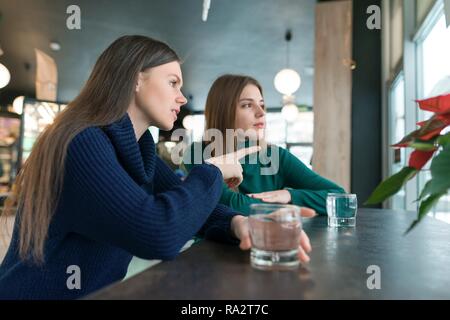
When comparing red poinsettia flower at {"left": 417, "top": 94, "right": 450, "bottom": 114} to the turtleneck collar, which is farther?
the turtleneck collar

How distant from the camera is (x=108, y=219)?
713mm

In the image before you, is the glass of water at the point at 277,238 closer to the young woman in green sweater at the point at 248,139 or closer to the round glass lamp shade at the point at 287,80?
the young woman in green sweater at the point at 248,139

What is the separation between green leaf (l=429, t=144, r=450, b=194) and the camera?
44 cm

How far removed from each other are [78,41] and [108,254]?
5894 millimetres

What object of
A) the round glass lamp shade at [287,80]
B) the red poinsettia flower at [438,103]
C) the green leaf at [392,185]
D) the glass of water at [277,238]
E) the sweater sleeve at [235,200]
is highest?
the round glass lamp shade at [287,80]

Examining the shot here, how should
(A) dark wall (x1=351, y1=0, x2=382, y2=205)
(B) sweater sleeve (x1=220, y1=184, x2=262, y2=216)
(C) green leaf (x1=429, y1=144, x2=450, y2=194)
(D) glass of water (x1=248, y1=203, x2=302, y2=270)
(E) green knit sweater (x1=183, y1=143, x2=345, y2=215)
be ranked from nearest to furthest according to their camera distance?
(C) green leaf (x1=429, y1=144, x2=450, y2=194) < (D) glass of water (x1=248, y1=203, x2=302, y2=270) < (B) sweater sleeve (x1=220, y1=184, x2=262, y2=216) < (E) green knit sweater (x1=183, y1=143, x2=345, y2=215) < (A) dark wall (x1=351, y1=0, x2=382, y2=205)

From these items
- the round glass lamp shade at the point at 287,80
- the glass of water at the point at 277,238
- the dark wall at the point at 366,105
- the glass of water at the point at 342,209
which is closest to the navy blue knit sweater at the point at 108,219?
the glass of water at the point at 277,238

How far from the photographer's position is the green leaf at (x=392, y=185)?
49 cm

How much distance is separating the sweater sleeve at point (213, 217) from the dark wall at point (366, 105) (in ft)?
9.51

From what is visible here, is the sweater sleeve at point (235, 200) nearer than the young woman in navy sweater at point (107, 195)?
No

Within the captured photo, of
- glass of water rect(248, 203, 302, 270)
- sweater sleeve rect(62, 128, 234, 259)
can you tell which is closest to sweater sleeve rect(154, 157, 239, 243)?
sweater sleeve rect(62, 128, 234, 259)

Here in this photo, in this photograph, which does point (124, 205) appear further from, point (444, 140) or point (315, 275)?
point (444, 140)

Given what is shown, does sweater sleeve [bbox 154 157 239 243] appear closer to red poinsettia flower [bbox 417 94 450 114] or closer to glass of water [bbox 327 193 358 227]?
glass of water [bbox 327 193 358 227]

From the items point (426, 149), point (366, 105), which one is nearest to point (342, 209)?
point (426, 149)
